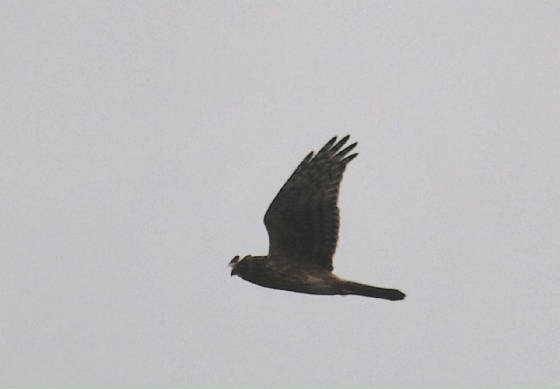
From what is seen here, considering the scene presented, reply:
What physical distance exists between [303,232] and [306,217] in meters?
0.21

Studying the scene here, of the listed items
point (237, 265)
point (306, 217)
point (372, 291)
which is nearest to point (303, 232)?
point (306, 217)

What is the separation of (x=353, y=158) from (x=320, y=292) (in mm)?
1922

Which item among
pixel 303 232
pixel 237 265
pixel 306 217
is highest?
pixel 306 217

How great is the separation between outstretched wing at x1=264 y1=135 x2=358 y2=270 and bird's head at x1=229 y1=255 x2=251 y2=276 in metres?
0.40

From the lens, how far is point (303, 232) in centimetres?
963

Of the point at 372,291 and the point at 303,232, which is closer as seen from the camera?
the point at 372,291

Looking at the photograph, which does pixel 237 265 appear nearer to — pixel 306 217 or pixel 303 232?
pixel 303 232

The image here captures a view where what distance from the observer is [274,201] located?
9.49 m

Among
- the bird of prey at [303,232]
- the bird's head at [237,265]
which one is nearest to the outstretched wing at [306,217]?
the bird of prey at [303,232]

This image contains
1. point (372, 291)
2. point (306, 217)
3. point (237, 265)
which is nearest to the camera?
point (372, 291)

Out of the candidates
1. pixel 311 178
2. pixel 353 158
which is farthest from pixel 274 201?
pixel 353 158

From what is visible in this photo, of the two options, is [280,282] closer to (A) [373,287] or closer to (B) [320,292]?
(B) [320,292]

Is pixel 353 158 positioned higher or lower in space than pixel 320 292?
higher

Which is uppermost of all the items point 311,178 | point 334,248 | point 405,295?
point 311,178
